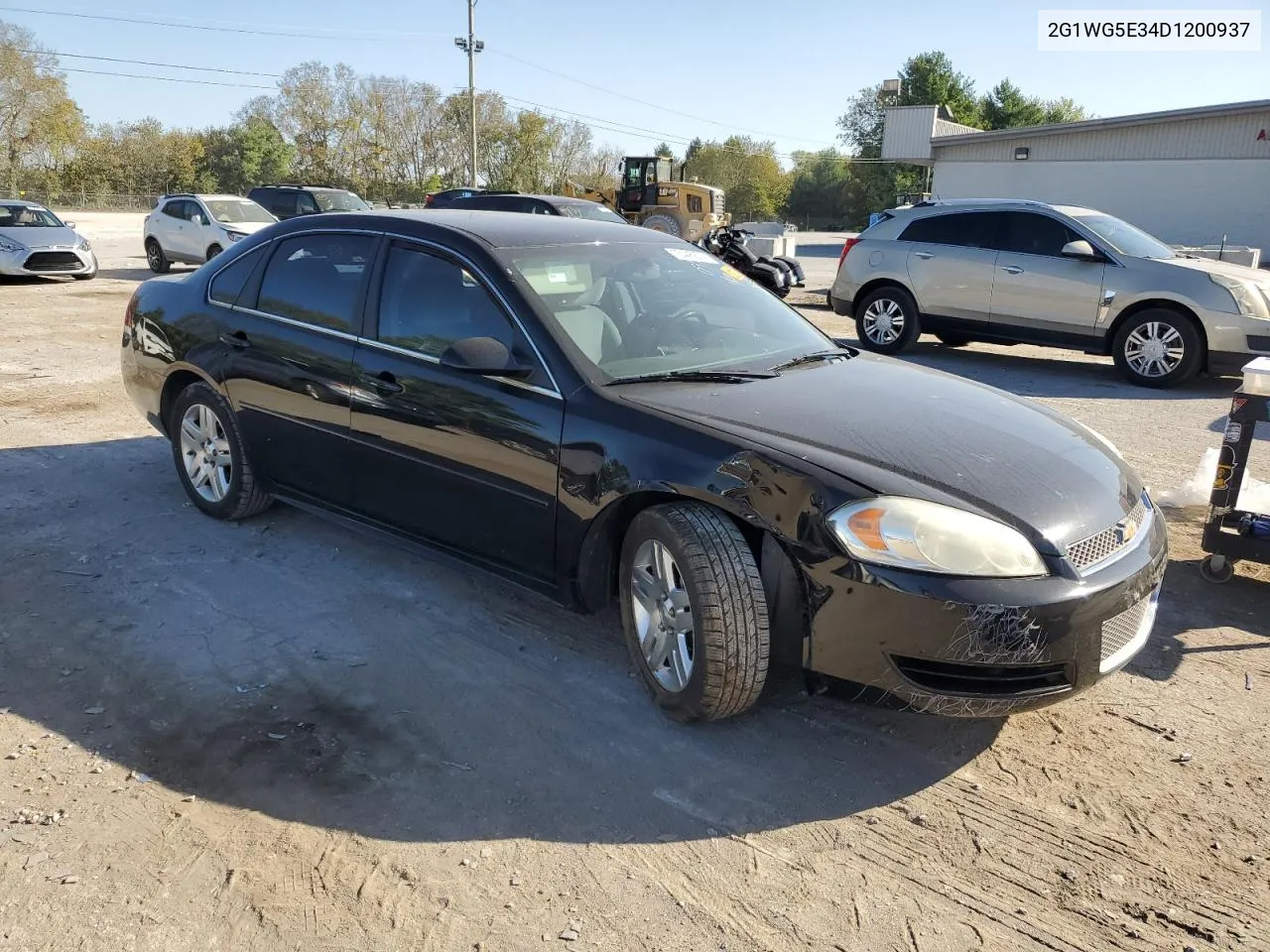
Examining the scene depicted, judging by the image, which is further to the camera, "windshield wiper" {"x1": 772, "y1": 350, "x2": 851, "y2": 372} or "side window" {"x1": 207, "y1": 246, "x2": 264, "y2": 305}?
"side window" {"x1": 207, "y1": 246, "x2": 264, "y2": 305}

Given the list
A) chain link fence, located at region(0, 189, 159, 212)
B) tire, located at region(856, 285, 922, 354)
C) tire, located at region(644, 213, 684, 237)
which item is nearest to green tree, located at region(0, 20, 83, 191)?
chain link fence, located at region(0, 189, 159, 212)

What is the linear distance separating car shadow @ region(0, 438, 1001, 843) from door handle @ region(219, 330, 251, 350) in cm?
99

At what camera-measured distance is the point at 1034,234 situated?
33.7ft

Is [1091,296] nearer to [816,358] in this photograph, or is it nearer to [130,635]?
[816,358]

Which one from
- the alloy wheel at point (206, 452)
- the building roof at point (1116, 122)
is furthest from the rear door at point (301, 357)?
the building roof at point (1116, 122)

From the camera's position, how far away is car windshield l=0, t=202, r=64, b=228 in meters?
17.8

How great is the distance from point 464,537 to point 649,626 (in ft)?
3.02

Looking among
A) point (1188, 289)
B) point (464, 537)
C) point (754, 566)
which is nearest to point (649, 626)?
point (754, 566)

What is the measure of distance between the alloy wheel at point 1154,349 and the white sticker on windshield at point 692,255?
22.1ft

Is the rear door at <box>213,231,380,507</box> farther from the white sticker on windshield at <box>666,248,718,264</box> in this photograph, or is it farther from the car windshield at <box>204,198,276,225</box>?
the car windshield at <box>204,198,276,225</box>

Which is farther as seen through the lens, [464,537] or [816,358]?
[816,358]

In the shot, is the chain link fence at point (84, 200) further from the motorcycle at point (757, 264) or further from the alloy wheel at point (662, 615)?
the alloy wheel at point (662, 615)

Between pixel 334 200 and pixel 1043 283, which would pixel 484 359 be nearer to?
pixel 1043 283

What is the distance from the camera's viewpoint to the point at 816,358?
4.19m
